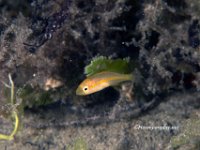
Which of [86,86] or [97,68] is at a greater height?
[97,68]

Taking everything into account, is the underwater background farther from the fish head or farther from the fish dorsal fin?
the fish head

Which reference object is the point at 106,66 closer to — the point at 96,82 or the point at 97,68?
the point at 97,68

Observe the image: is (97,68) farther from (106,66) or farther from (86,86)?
(86,86)

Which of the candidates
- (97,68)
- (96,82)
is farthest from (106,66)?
(96,82)

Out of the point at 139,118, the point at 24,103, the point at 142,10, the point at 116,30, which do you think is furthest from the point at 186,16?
the point at 24,103

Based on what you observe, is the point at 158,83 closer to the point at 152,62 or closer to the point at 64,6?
the point at 152,62

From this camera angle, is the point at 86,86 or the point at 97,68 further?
the point at 97,68

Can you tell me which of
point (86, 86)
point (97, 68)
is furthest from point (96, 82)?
point (97, 68)

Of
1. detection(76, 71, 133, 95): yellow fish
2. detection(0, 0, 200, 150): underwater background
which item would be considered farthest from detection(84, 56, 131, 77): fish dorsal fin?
detection(76, 71, 133, 95): yellow fish
